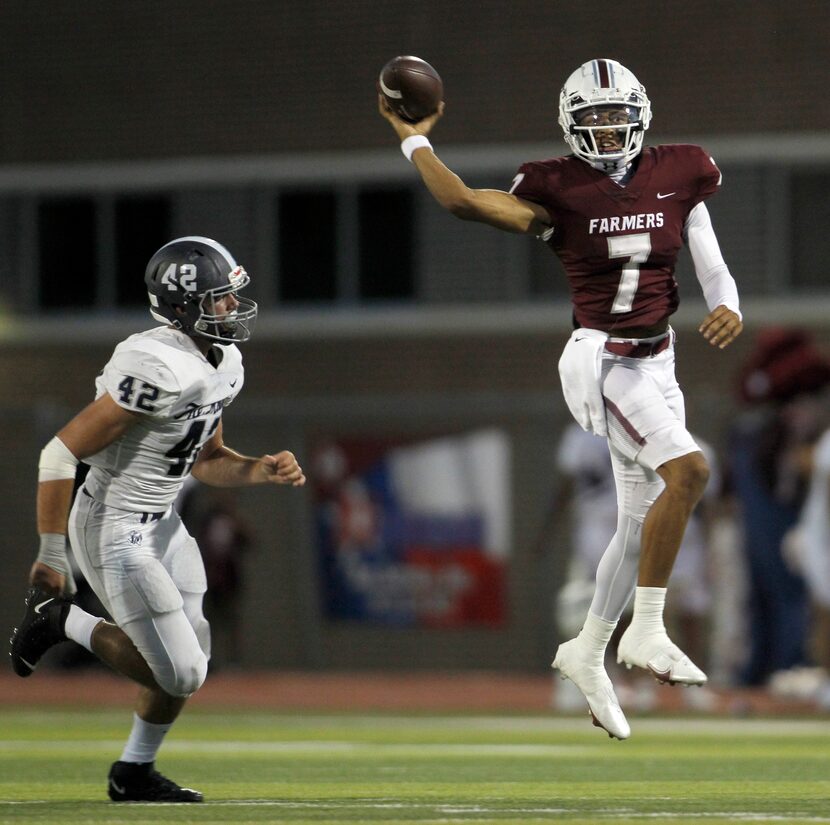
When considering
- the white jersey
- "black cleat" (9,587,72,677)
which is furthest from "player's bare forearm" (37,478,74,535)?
"black cleat" (9,587,72,677)

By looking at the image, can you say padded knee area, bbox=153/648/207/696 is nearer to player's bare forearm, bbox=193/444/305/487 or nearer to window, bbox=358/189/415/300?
player's bare forearm, bbox=193/444/305/487

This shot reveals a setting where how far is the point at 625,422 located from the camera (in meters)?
6.80

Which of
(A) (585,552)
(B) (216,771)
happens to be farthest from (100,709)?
(B) (216,771)

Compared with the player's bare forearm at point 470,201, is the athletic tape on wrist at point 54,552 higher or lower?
lower

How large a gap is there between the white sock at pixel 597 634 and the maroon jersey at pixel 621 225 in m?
1.03

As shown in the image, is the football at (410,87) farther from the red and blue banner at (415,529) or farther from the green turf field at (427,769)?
the red and blue banner at (415,529)

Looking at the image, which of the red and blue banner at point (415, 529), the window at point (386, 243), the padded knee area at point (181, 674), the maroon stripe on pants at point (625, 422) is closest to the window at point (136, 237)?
the window at point (386, 243)

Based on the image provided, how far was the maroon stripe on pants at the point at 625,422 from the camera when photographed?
6.77m

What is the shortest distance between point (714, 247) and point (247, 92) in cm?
1209

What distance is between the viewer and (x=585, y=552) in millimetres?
12008

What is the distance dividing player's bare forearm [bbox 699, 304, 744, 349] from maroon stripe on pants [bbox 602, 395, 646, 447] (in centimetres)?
40

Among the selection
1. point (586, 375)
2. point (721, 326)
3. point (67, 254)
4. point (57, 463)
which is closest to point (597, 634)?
point (586, 375)

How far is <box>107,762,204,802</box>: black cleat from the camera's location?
7.16 m

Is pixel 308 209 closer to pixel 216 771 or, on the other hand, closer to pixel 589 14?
pixel 589 14
